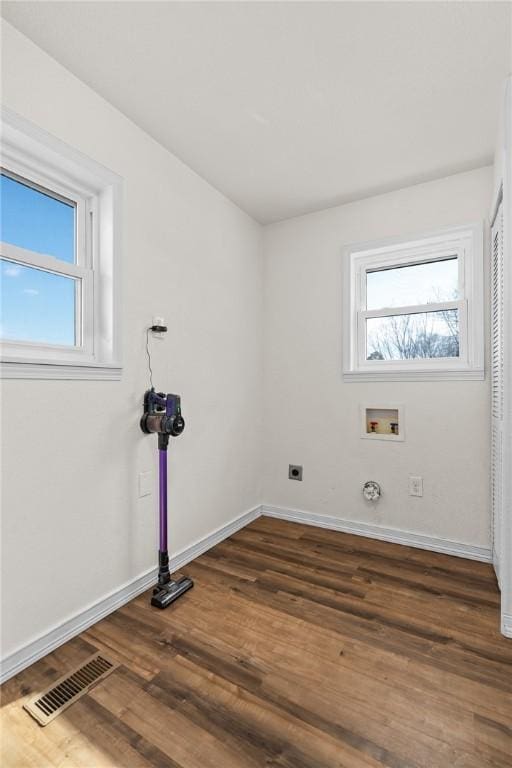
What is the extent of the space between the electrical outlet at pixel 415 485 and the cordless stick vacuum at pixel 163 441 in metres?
1.60

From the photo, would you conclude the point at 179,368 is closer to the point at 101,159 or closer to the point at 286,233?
the point at 101,159

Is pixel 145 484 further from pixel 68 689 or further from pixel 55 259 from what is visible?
pixel 55 259

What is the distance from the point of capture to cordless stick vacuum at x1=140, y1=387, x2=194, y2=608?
189cm

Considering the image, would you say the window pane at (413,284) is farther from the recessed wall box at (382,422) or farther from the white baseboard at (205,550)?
the white baseboard at (205,550)

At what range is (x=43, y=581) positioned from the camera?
5.00 ft

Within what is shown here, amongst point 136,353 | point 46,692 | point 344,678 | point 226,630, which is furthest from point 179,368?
point 344,678

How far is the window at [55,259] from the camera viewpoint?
154 centimetres

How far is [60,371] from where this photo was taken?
1592mm

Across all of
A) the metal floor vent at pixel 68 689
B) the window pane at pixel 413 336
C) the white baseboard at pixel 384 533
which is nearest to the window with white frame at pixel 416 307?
the window pane at pixel 413 336

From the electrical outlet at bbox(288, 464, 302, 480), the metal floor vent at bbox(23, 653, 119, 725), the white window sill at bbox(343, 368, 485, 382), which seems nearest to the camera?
the metal floor vent at bbox(23, 653, 119, 725)

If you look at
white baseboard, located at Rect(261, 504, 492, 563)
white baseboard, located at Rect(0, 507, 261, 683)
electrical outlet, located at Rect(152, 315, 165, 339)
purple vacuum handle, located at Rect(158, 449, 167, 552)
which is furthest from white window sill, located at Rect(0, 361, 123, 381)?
white baseboard, located at Rect(261, 504, 492, 563)

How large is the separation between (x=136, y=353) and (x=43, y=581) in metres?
1.10

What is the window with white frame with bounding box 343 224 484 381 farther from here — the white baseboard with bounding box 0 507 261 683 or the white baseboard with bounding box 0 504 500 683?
the white baseboard with bounding box 0 507 261 683

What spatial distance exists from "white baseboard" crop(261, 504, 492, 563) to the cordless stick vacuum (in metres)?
1.24
